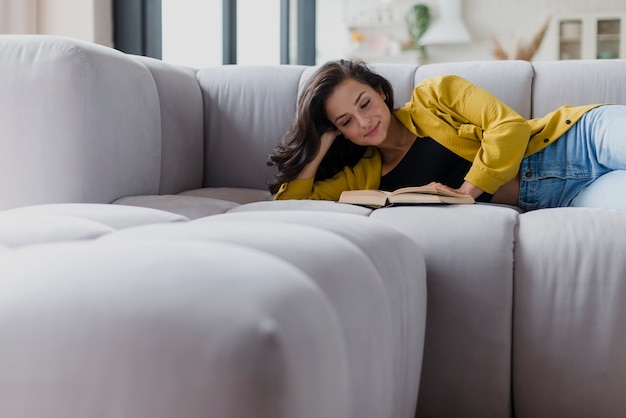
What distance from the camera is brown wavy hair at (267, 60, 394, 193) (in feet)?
6.83

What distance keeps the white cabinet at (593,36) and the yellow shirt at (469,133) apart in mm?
4661

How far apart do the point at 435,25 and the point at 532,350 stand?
571cm

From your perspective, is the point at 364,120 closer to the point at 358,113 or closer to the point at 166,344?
the point at 358,113

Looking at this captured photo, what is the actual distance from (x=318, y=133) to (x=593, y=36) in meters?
5.05

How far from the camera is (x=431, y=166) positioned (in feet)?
6.81

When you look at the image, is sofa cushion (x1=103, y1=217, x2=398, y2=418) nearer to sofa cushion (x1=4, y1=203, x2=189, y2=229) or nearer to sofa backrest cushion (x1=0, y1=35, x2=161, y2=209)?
sofa cushion (x1=4, y1=203, x2=189, y2=229)

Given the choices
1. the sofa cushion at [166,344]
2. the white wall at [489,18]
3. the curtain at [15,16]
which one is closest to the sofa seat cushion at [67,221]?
the sofa cushion at [166,344]

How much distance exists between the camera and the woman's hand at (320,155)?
6.91ft

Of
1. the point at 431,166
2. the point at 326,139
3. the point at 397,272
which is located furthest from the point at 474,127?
the point at 397,272

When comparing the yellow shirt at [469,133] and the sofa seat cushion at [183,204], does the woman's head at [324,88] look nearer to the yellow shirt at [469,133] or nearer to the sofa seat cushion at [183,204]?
the yellow shirt at [469,133]

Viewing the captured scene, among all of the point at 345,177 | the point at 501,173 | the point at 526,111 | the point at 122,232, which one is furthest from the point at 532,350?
the point at 526,111

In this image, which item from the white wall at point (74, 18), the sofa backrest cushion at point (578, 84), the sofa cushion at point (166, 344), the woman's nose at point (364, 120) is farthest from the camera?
the white wall at point (74, 18)

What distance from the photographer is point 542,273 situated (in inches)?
52.1

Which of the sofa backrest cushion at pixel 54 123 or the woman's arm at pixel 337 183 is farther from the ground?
the sofa backrest cushion at pixel 54 123
